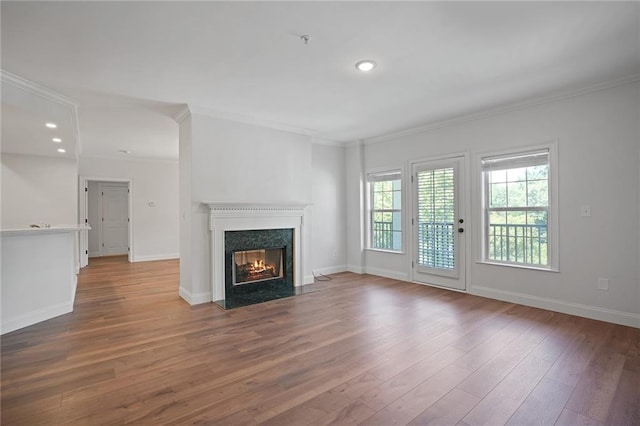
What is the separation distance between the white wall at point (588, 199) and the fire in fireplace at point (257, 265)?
307 centimetres

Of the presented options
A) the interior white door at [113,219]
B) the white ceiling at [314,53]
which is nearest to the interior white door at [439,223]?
the white ceiling at [314,53]

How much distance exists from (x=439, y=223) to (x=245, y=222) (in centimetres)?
295

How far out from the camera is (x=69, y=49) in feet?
8.75

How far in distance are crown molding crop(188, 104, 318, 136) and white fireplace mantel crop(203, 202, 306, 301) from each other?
120 cm

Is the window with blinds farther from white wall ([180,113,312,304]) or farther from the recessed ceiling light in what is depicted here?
white wall ([180,113,312,304])

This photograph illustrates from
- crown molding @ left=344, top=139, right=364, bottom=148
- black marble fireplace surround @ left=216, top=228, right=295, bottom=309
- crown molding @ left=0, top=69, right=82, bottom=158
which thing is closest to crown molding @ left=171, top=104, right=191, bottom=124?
crown molding @ left=0, top=69, right=82, bottom=158

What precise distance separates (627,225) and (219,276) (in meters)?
4.74

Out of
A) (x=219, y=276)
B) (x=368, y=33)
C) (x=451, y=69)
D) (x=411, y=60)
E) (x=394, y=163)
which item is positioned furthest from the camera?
(x=394, y=163)

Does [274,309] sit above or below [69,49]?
below

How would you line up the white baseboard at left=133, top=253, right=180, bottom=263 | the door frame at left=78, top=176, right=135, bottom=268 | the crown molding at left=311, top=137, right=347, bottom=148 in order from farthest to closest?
the white baseboard at left=133, top=253, right=180, bottom=263
the door frame at left=78, top=176, right=135, bottom=268
the crown molding at left=311, top=137, right=347, bottom=148

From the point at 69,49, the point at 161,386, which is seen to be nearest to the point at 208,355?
the point at 161,386

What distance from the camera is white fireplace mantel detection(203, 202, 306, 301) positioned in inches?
170

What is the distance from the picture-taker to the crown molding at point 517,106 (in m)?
3.37

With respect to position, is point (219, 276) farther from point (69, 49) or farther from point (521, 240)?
point (521, 240)
